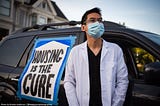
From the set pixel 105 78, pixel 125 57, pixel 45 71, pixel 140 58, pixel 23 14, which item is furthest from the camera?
pixel 23 14

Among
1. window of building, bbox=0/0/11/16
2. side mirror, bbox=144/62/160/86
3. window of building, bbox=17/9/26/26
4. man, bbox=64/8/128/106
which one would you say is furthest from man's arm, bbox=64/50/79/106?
window of building, bbox=17/9/26/26

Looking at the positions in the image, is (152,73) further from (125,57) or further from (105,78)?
(125,57)

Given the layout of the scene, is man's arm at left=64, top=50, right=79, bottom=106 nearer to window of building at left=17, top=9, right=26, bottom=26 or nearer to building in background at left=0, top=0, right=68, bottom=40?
building in background at left=0, top=0, right=68, bottom=40

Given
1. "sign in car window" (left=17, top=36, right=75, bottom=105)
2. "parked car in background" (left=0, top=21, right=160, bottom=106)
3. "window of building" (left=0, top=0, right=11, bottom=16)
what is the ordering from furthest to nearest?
"window of building" (left=0, top=0, right=11, bottom=16)
"sign in car window" (left=17, top=36, right=75, bottom=105)
"parked car in background" (left=0, top=21, right=160, bottom=106)

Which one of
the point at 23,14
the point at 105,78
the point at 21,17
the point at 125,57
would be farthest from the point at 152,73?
the point at 23,14

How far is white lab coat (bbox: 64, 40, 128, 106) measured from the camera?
2.41 m

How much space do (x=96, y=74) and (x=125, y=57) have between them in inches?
54.3

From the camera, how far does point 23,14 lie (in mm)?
33812

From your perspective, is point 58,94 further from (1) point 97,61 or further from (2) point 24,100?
(1) point 97,61

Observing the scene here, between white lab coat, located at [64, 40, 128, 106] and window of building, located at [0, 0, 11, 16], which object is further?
window of building, located at [0, 0, 11, 16]

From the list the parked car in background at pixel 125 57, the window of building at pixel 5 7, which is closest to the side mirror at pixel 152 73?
the parked car in background at pixel 125 57

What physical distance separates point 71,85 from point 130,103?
66 centimetres

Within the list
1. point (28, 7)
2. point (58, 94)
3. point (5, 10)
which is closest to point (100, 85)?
point (58, 94)

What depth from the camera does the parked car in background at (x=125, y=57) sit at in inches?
103
